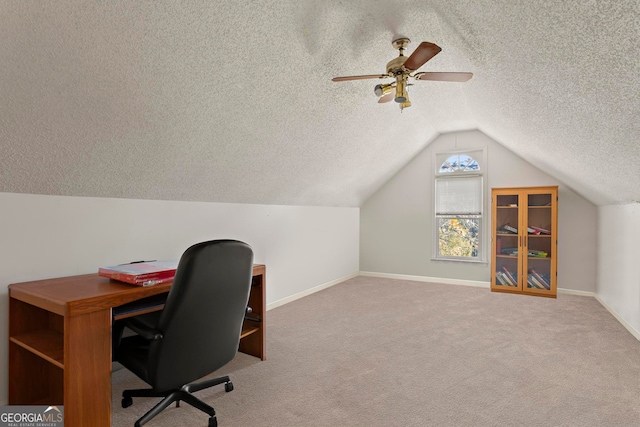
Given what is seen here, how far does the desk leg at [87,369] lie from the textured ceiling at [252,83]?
41.5 inches

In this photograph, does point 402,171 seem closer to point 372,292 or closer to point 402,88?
point 372,292

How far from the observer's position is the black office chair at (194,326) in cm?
168

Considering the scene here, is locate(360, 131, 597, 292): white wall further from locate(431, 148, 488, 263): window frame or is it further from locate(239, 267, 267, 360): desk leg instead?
locate(239, 267, 267, 360): desk leg

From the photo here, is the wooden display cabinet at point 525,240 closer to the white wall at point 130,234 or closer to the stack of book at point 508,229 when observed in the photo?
the stack of book at point 508,229

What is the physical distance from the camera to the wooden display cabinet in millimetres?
4926

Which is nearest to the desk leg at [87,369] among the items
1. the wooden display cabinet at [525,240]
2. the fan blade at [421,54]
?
the fan blade at [421,54]

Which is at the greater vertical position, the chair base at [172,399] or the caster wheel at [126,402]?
the chair base at [172,399]

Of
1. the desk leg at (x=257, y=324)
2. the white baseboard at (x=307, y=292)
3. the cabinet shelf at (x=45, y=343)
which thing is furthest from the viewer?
the white baseboard at (x=307, y=292)

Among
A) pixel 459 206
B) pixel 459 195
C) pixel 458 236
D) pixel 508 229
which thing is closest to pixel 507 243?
pixel 508 229

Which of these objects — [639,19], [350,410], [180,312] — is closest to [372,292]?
[350,410]

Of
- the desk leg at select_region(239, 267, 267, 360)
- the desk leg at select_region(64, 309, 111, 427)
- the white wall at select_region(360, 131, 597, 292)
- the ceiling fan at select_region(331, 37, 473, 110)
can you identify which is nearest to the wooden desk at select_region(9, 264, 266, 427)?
the desk leg at select_region(64, 309, 111, 427)

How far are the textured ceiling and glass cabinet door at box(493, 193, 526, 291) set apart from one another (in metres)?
1.52

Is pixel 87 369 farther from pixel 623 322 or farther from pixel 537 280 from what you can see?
pixel 537 280

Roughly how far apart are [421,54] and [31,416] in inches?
123
